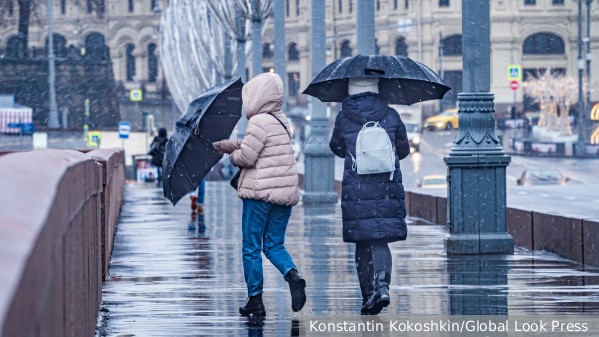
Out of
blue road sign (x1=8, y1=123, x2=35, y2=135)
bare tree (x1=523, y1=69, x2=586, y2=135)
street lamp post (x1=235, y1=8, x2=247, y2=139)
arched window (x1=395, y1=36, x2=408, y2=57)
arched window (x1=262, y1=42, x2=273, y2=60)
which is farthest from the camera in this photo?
arched window (x1=262, y1=42, x2=273, y2=60)

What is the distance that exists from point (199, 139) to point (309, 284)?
1.81m

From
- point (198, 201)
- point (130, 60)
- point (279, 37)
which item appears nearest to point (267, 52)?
point (130, 60)

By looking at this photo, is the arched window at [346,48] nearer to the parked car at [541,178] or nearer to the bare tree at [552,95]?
the bare tree at [552,95]

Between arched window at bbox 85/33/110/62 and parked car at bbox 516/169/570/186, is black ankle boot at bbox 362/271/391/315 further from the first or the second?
arched window at bbox 85/33/110/62

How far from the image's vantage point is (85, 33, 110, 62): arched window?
327 feet

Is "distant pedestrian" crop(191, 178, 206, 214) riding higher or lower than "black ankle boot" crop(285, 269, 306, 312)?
lower

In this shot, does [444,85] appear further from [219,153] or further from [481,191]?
[481,191]

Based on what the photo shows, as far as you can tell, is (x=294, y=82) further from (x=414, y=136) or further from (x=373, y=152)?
(x=373, y=152)

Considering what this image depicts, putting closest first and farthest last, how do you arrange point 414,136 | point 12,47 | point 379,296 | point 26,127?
point 379,296
point 26,127
point 414,136
point 12,47

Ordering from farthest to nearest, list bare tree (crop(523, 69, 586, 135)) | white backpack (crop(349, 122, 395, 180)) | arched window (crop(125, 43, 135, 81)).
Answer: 1. arched window (crop(125, 43, 135, 81))
2. bare tree (crop(523, 69, 586, 135))
3. white backpack (crop(349, 122, 395, 180))

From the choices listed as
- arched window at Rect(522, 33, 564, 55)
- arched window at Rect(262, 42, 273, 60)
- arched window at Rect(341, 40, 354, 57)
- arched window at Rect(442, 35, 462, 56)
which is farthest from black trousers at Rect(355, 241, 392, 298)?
arched window at Rect(262, 42, 273, 60)

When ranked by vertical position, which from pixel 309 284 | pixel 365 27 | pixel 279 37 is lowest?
pixel 309 284

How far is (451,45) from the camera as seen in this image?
11462cm

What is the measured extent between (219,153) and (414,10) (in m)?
106
